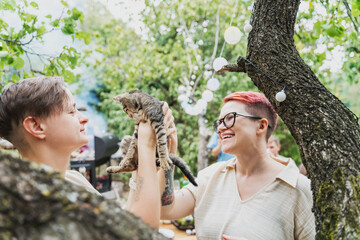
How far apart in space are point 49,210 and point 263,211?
4.68 ft

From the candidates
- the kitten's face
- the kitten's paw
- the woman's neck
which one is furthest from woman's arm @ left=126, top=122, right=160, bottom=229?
the woman's neck

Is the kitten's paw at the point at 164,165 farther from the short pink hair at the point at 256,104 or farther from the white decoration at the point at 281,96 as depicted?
the white decoration at the point at 281,96

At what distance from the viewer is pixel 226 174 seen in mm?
2004

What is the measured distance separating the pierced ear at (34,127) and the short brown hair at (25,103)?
0.03 m

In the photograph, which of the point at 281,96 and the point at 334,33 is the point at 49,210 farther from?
the point at 334,33

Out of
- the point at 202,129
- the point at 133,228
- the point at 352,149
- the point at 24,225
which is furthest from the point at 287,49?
the point at 202,129

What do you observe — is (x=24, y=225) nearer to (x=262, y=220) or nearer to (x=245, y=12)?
(x=262, y=220)

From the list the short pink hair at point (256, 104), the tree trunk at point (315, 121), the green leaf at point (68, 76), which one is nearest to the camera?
the tree trunk at point (315, 121)

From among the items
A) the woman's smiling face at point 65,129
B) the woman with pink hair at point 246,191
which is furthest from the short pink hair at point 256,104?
the woman's smiling face at point 65,129

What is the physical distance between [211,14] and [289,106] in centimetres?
669

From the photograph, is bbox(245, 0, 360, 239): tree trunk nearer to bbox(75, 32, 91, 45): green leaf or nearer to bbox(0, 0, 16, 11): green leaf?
bbox(75, 32, 91, 45): green leaf

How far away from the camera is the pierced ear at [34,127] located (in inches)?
51.9

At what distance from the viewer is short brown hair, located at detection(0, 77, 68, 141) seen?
4.33ft

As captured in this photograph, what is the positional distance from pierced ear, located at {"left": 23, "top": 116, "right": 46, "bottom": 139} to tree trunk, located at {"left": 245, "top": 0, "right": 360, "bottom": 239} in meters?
1.14
